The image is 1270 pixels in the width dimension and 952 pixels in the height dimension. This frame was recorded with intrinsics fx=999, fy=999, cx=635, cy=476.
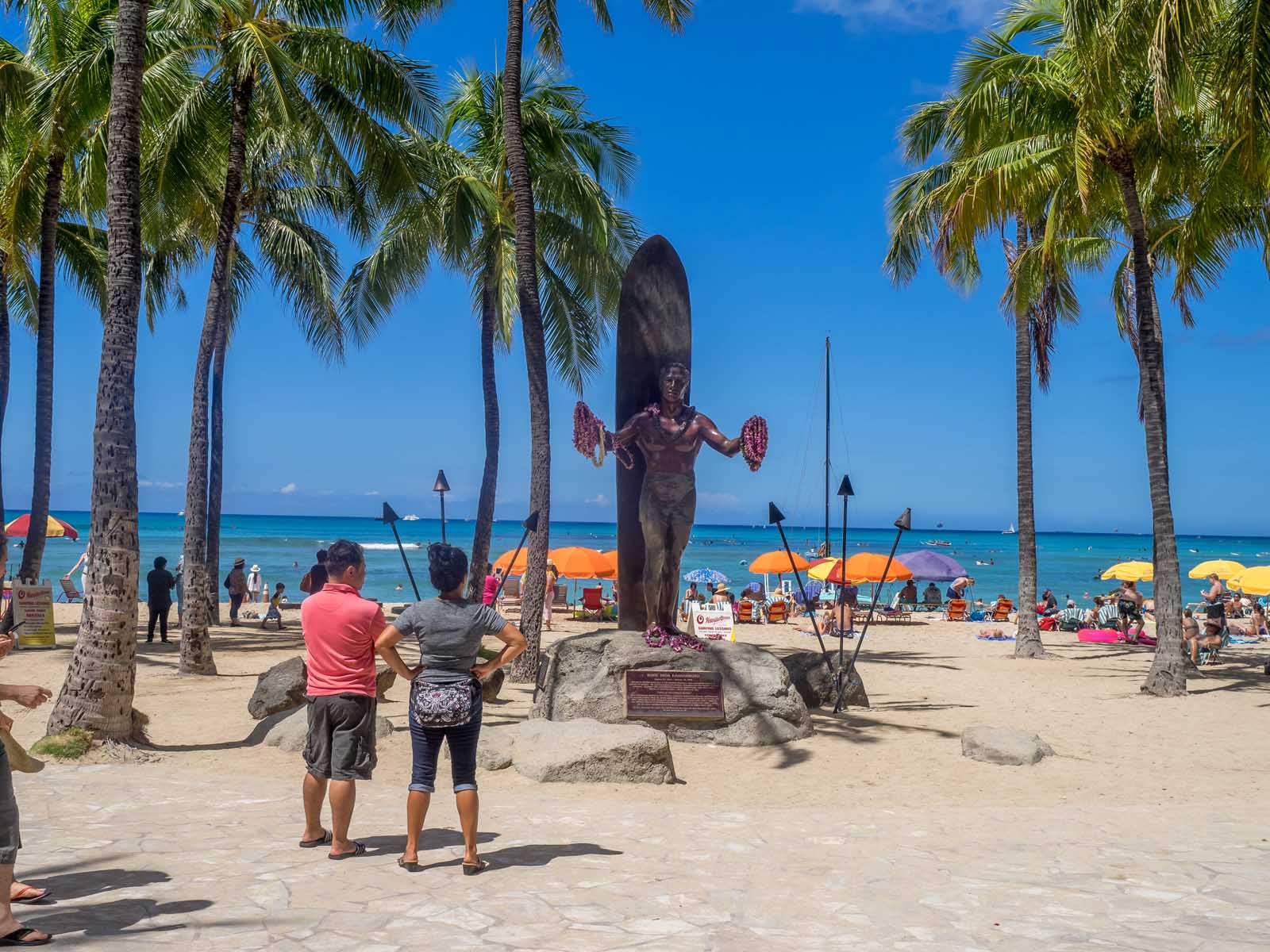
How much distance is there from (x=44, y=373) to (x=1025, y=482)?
55.1 feet

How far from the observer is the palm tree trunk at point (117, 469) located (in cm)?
779

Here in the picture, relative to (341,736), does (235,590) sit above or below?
below

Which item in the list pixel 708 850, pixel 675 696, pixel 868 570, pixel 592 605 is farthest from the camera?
pixel 592 605

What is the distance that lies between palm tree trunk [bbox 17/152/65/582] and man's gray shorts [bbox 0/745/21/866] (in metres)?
14.2

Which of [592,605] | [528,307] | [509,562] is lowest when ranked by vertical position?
[592,605]

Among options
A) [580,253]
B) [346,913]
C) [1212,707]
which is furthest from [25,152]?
→ [1212,707]

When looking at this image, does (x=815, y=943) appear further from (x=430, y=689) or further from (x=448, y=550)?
(x=448, y=550)

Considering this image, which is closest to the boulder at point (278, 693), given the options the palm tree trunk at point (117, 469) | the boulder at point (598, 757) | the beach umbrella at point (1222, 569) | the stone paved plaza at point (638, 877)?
the palm tree trunk at point (117, 469)

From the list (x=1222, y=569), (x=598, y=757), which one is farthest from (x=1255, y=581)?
(x=598, y=757)

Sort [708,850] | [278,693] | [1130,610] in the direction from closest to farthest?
[708,850], [278,693], [1130,610]

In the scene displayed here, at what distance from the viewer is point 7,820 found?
3672 millimetres

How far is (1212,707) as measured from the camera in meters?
11.6

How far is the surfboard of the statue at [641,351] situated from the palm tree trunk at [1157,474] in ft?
21.4

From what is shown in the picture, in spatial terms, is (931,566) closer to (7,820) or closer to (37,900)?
(37,900)
